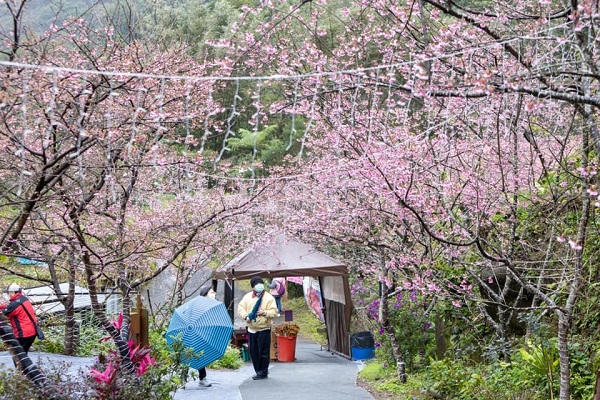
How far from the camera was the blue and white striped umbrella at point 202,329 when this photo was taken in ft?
34.2

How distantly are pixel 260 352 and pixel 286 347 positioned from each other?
158 inches

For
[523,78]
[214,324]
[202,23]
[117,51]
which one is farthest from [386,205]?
[202,23]

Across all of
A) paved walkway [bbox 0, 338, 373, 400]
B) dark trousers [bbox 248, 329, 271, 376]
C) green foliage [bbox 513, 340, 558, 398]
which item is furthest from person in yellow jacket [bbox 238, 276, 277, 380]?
green foliage [bbox 513, 340, 558, 398]

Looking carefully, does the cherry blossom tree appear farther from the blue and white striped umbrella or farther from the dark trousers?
the blue and white striped umbrella

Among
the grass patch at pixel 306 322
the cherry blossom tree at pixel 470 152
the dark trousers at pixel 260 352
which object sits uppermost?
the cherry blossom tree at pixel 470 152

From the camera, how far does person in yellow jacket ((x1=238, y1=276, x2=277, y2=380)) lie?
12.2m

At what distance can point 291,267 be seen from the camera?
51.2 ft

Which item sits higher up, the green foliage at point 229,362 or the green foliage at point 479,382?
the green foliage at point 479,382

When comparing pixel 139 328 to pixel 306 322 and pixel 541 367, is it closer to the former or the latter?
pixel 541 367

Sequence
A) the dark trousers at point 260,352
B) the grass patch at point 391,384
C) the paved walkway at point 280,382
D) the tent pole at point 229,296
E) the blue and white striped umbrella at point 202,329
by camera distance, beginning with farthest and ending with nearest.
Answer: the tent pole at point 229,296, the dark trousers at point 260,352, the blue and white striped umbrella at point 202,329, the paved walkway at point 280,382, the grass patch at point 391,384

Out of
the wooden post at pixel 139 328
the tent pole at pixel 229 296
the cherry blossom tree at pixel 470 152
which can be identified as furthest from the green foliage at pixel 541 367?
the tent pole at pixel 229 296

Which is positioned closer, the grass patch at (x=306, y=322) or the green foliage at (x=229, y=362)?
the green foliage at (x=229, y=362)

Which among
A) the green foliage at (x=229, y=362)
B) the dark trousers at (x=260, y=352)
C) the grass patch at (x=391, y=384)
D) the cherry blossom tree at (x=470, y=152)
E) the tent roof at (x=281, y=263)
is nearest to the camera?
the cherry blossom tree at (x=470, y=152)

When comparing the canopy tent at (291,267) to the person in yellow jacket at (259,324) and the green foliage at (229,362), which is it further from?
the person in yellow jacket at (259,324)
